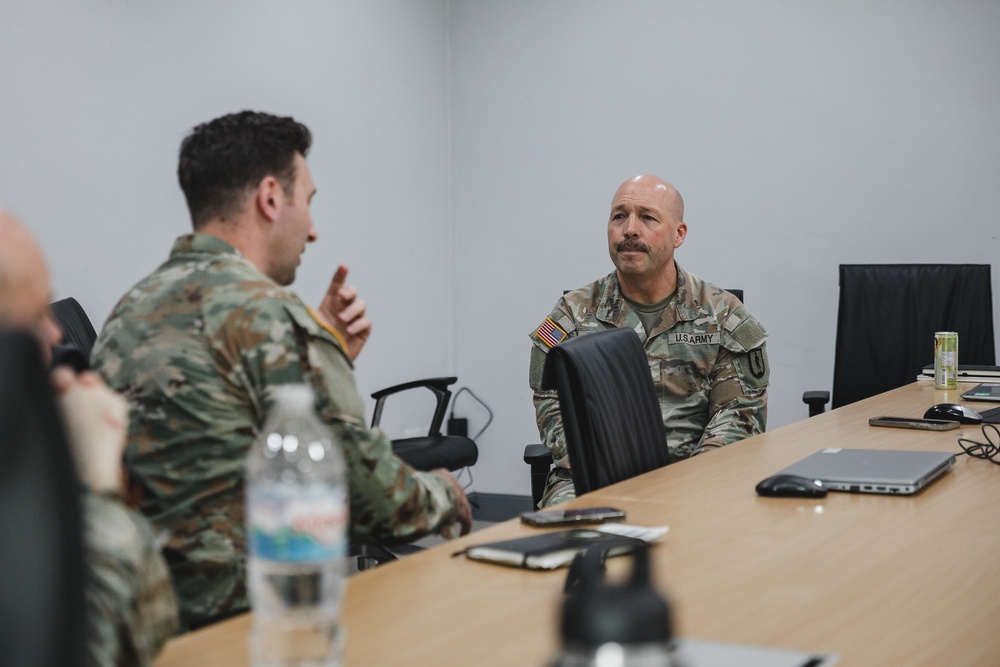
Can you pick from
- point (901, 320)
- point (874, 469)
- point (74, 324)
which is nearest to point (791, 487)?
point (874, 469)

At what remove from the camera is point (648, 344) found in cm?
293

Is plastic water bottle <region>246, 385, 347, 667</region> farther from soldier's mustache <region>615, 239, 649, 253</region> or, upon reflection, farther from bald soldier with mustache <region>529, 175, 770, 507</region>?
soldier's mustache <region>615, 239, 649, 253</region>

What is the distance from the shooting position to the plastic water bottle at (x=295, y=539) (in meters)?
0.79

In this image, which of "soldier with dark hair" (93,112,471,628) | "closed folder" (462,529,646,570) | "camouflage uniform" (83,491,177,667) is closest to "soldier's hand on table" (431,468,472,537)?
"soldier with dark hair" (93,112,471,628)

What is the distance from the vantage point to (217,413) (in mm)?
1428

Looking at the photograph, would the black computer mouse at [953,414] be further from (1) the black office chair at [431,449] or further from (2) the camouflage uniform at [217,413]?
(1) the black office chair at [431,449]

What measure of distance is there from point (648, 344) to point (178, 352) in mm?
1731

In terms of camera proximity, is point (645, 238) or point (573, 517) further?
point (645, 238)

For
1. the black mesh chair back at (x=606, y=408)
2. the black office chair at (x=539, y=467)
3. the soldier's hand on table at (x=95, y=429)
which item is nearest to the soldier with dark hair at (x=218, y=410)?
the black mesh chair back at (x=606, y=408)

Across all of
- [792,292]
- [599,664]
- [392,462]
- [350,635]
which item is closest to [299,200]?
[392,462]

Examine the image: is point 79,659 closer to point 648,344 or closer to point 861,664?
point 861,664

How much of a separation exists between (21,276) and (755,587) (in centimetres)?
86

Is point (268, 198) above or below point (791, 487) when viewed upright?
above

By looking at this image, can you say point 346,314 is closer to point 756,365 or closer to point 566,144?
point 756,365
